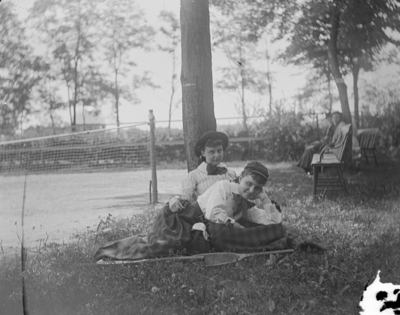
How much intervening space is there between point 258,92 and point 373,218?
2.57 ft

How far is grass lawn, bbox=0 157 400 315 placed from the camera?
1.84 m

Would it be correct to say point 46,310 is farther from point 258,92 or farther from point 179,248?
point 258,92

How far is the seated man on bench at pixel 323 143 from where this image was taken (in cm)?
205

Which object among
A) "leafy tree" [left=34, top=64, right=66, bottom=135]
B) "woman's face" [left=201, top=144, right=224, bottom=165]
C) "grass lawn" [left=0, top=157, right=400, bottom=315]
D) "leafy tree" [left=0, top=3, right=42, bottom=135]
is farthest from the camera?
"leafy tree" [left=0, top=3, right=42, bottom=135]

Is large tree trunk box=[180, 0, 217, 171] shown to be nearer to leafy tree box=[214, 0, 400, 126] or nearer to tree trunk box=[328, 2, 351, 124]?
leafy tree box=[214, 0, 400, 126]

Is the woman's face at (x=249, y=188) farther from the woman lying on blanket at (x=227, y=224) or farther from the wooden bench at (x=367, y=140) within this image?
the wooden bench at (x=367, y=140)

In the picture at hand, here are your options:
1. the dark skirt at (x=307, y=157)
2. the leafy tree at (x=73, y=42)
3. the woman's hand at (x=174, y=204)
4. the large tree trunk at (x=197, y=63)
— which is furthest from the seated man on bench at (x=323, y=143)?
the leafy tree at (x=73, y=42)

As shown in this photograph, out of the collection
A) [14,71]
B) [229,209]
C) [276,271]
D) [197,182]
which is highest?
[14,71]

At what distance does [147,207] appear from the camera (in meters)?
2.19

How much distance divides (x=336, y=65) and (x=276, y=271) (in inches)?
38.2

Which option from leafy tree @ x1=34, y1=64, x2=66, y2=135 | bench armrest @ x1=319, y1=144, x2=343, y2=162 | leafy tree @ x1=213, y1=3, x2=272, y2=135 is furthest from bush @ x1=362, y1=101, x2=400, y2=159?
leafy tree @ x1=34, y1=64, x2=66, y2=135

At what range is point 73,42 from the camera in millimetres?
2227

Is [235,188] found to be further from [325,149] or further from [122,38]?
[122,38]

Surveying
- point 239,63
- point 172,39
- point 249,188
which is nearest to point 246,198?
point 249,188
